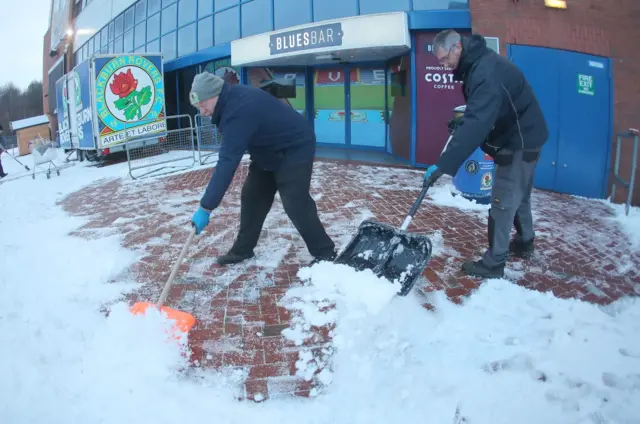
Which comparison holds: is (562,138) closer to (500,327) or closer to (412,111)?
(412,111)

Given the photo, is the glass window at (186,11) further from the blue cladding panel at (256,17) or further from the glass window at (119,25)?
the glass window at (119,25)

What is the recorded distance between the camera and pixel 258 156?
332cm

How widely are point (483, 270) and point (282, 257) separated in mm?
1761

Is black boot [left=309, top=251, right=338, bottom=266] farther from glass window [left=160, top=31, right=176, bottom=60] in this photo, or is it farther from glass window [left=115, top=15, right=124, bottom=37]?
glass window [left=115, top=15, right=124, bottom=37]

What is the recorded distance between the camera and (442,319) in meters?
2.81

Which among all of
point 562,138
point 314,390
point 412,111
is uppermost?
point 412,111

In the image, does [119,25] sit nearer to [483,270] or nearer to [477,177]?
[477,177]

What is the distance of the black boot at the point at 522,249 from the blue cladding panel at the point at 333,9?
6.84 m

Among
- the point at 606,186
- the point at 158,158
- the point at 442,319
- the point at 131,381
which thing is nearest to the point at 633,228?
the point at 606,186

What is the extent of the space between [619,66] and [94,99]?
10892mm

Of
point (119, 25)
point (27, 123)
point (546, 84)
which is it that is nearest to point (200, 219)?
point (546, 84)

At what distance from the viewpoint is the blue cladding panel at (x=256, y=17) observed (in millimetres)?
10592

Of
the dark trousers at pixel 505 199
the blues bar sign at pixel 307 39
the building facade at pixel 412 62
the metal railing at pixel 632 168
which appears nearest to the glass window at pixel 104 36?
the building facade at pixel 412 62

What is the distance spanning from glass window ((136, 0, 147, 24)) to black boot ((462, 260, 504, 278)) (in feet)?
52.0
